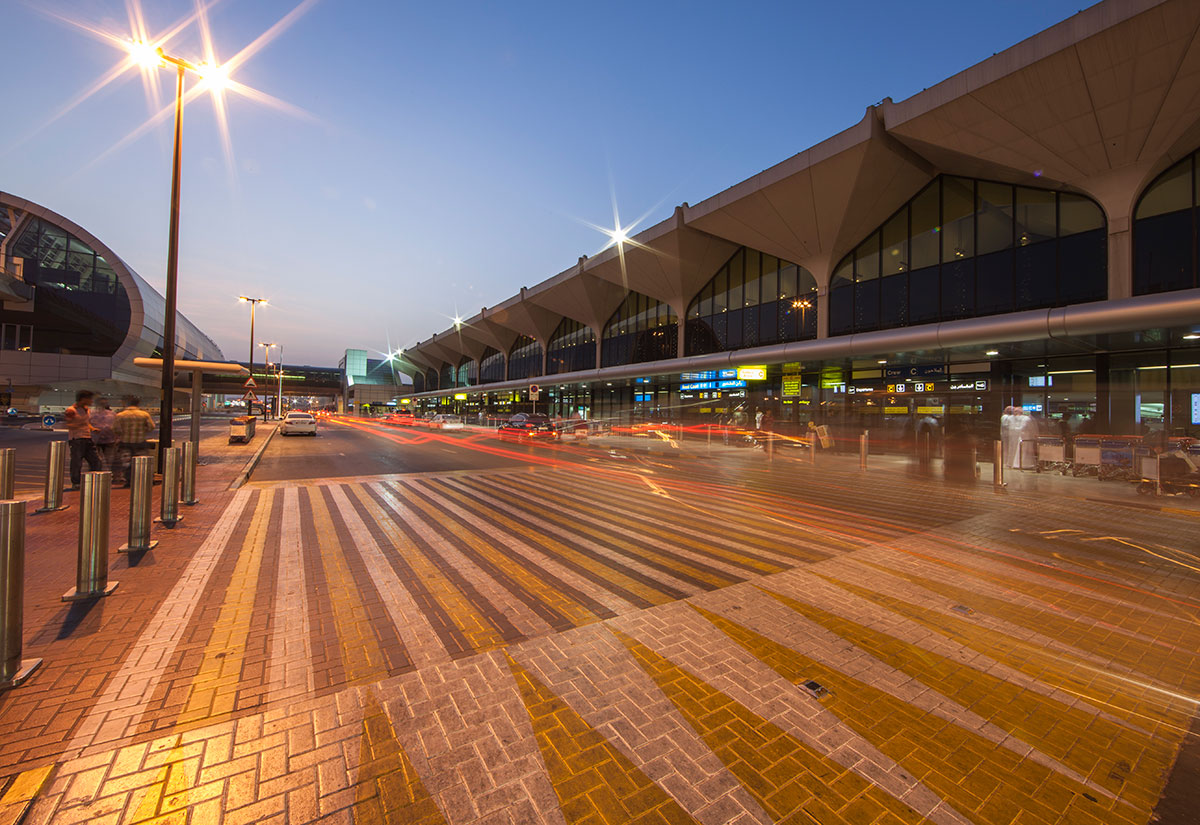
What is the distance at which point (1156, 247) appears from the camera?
1378 cm

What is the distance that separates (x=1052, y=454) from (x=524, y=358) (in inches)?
1751

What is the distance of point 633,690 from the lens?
3.14 meters

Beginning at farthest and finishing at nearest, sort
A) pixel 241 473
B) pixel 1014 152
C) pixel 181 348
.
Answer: pixel 181 348
pixel 1014 152
pixel 241 473

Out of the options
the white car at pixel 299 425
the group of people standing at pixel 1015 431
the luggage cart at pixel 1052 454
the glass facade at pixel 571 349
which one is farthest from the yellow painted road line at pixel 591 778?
the glass facade at pixel 571 349

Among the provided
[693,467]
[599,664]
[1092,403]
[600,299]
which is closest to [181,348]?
[600,299]

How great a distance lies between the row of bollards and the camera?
122 inches

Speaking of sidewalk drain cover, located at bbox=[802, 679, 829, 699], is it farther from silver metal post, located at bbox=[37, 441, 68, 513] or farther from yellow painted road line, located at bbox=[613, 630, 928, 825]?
silver metal post, located at bbox=[37, 441, 68, 513]

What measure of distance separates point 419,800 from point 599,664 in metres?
1.51

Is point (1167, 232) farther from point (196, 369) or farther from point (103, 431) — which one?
point (103, 431)

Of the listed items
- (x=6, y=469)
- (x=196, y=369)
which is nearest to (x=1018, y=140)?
(x=196, y=369)

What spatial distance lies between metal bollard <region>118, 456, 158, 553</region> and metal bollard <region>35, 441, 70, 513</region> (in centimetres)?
340

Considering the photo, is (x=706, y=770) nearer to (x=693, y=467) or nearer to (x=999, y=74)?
(x=693, y=467)

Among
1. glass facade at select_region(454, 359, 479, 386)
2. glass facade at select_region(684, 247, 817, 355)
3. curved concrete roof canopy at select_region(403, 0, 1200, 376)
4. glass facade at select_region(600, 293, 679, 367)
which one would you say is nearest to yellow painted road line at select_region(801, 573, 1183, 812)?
curved concrete roof canopy at select_region(403, 0, 1200, 376)

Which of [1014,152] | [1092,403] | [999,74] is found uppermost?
[999,74]
